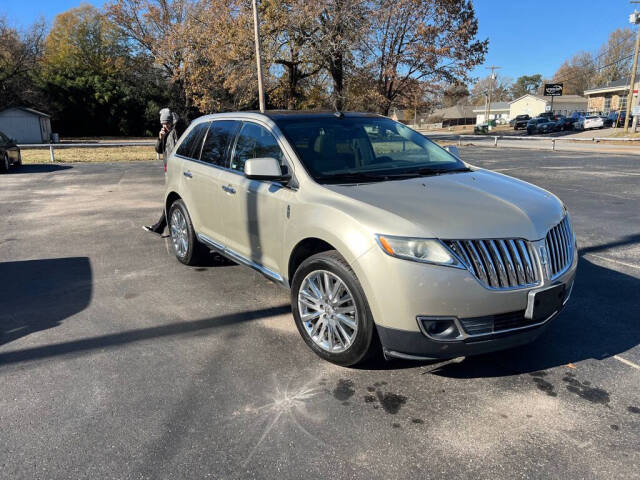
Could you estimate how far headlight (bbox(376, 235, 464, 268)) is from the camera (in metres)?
2.85

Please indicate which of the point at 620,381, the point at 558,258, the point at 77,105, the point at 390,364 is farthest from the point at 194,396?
the point at 77,105

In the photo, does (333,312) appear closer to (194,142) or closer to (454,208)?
(454,208)

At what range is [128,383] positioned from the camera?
326 centimetres

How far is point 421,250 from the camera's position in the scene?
2.88 m

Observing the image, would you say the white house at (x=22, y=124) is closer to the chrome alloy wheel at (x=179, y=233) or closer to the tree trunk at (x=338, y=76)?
the tree trunk at (x=338, y=76)

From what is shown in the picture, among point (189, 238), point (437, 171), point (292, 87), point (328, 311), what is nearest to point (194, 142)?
point (189, 238)

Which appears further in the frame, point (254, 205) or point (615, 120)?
point (615, 120)

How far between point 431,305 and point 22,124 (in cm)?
4275

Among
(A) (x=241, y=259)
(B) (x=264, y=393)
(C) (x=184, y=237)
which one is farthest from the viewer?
(C) (x=184, y=237)

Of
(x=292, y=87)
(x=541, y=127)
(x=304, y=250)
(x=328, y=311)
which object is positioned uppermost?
(x=292, y=87)

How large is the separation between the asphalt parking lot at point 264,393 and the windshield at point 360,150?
1.39m

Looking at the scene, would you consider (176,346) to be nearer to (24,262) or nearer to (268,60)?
(24,262)

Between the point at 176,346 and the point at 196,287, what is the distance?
1.37m

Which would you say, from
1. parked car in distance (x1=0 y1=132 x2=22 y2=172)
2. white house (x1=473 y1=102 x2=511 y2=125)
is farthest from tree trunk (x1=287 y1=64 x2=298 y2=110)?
white house (x1=473 y1=102 x2=511 y2=125)
